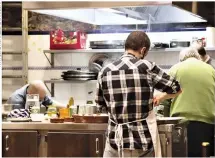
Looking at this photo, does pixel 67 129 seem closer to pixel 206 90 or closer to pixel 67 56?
pixel 206 90

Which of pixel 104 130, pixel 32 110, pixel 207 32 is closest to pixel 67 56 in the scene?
pixel 207 32

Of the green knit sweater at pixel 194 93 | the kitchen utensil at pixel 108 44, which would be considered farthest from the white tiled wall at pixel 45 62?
the green knit sweater at pixel 194 93

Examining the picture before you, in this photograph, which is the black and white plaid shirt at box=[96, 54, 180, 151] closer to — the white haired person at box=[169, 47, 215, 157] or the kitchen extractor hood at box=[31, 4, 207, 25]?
the kitchen extractor hood at box=[31, 4, 207, 25]

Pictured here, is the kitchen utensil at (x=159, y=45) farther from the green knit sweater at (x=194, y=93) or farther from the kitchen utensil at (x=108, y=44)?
A: the green knit sweater at (x=194, y=93)

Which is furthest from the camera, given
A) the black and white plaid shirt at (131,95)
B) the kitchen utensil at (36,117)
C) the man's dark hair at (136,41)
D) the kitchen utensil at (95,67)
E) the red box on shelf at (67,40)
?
the kitchen utensil at (95,67)

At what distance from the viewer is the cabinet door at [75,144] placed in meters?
3.20

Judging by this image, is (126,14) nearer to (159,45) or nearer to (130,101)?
(159,45)

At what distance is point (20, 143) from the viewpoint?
332 centimetres

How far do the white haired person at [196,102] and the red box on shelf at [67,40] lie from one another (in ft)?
7.32

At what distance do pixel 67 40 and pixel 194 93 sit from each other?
2525 millimetres

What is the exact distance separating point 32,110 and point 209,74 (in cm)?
154

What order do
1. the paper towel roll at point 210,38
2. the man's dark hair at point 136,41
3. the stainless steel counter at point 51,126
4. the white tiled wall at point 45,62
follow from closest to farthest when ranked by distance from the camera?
1. the man's dark hair at point 136,41
2. the stainless steel counter at point 51,126
3. the paper towel roll at point 210,38
4. the white tiled wall at point 45,62

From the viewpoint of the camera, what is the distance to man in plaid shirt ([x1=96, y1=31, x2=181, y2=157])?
2869 millimetres

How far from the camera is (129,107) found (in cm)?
287
